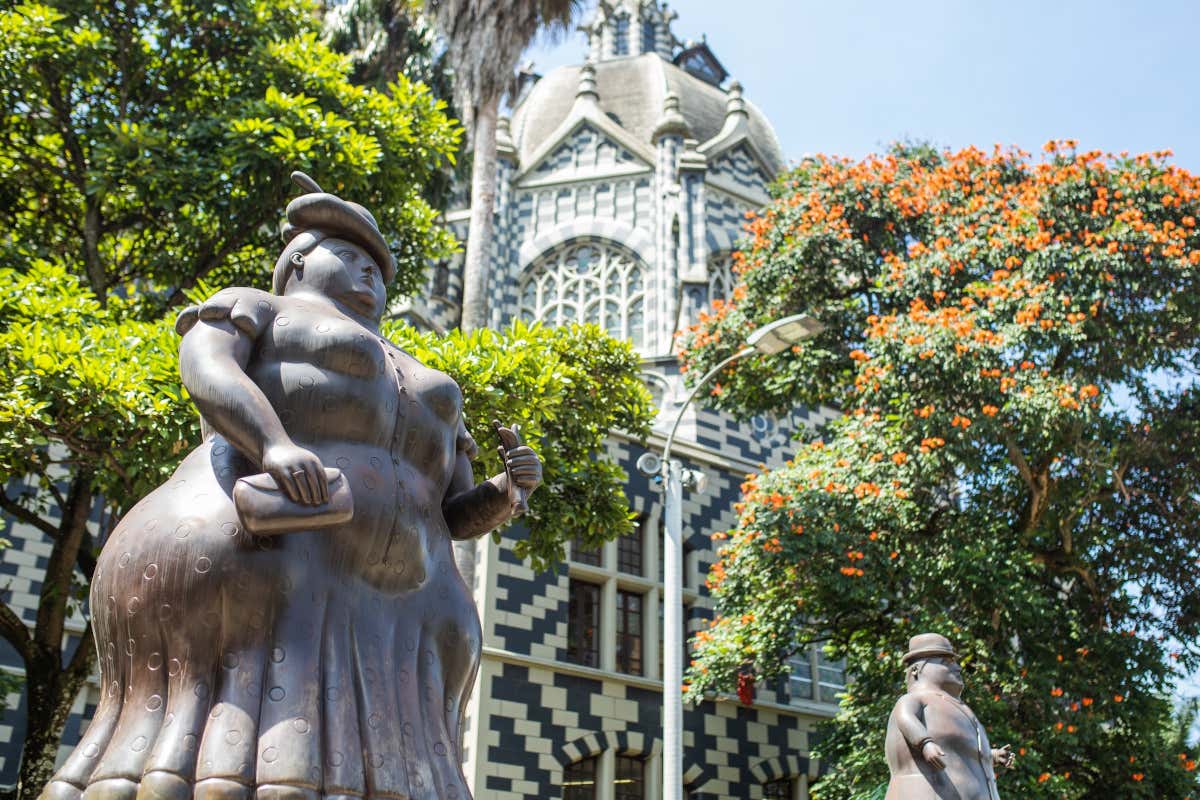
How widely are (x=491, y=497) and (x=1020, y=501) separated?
42.2 feet

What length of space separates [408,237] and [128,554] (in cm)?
963

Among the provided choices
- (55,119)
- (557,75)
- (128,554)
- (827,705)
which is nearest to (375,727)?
(128,554)

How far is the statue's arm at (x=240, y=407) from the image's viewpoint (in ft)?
11.1

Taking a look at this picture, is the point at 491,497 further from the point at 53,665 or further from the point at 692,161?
the point at 692,161

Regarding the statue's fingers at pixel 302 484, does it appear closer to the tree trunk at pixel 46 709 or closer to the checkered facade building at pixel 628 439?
the tree trunk at pixel 46 709

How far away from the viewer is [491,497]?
424 centimetres

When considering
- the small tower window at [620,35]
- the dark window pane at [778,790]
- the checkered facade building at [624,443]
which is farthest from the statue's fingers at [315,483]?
the small tower window at [620,35]

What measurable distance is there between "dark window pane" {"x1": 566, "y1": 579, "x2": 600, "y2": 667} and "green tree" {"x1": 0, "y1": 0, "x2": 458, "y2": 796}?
27.7 ft

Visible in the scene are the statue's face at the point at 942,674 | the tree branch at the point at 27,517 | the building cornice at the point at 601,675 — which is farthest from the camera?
the building cornice at the point at 601,675

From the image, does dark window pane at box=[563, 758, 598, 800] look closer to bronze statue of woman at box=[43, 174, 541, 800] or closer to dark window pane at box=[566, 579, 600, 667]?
dark window pane at box=[566, 579, 600, 667]

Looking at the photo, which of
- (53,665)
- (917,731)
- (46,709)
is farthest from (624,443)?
(917,731)

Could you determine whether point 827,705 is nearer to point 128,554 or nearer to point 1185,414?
point 1185,414

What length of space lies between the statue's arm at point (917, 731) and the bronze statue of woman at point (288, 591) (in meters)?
4.44

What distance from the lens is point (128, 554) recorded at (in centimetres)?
356
